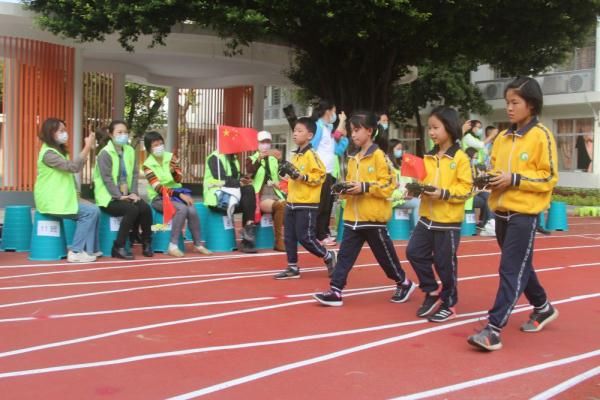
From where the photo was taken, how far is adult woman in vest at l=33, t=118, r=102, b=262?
783 cm

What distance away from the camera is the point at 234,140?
863 centimetres

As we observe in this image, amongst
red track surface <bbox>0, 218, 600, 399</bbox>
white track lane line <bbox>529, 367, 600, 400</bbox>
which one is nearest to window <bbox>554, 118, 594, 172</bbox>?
red track surface <bbox>0, 218, 600, 399</bbox>

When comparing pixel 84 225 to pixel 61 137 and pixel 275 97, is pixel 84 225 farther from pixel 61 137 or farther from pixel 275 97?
pixel 275 97

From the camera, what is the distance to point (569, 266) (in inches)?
327

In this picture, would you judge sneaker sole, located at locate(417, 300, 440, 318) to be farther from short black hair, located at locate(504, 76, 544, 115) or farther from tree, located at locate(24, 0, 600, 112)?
tree, located at locate(24, 0, 600, 112)

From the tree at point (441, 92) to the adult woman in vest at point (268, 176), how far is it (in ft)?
56.4

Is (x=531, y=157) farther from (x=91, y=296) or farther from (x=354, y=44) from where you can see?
(x=354, y=44)

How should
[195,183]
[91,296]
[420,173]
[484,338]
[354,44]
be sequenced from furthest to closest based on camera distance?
[195,183] → [354,44] → [91,296] → [420,173] → [484,338]

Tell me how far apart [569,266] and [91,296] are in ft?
18.6

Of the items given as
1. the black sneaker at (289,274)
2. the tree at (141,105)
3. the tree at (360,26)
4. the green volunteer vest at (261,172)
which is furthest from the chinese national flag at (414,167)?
the tree at (141,105)

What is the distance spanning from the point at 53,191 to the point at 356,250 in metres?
4.05

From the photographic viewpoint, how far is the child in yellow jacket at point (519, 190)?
4.52 metres

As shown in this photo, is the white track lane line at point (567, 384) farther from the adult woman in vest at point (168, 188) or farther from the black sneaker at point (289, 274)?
the adult woman in vest at point (168, 188)

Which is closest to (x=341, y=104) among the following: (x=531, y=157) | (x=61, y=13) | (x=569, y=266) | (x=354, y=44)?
(x=354, y=44)
